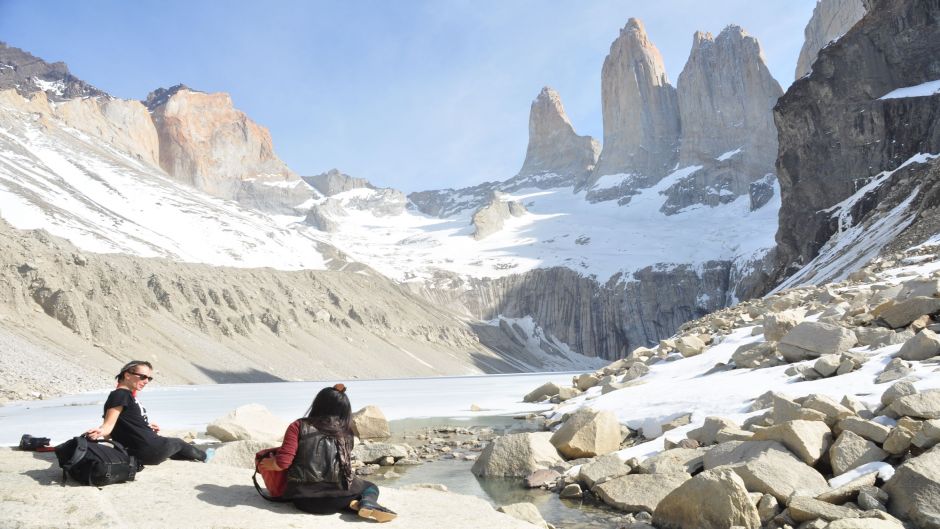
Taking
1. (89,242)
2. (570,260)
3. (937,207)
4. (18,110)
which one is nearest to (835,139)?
(937,207)

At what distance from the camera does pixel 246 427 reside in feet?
55.1

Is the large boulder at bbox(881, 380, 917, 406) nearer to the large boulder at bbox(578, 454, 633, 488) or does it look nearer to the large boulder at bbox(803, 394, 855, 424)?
the large boulder at bbox(803, 394, 855, 424)

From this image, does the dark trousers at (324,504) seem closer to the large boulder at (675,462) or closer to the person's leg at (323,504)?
the person's leg at (323,504)

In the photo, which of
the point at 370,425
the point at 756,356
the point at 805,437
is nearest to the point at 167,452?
the point at 805,437

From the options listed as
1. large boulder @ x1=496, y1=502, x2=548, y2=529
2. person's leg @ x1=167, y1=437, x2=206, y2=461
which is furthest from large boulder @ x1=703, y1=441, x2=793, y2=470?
person's leg @ x1=167, y1=437, x2=206, y2=461

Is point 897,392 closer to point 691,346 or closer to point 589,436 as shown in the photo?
point 589,436

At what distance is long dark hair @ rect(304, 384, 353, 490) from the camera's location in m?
7.16

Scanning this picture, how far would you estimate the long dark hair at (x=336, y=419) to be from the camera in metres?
7.16

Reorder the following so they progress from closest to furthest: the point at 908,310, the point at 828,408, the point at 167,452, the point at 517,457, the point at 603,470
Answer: the point at 167,452 → the point at 828,408 → the point at 603,470 → the point at 517,457 → the point at 908,310

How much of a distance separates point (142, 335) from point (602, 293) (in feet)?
435

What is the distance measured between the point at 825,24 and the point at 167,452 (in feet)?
705

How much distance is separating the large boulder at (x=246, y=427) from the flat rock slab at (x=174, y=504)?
879 cm

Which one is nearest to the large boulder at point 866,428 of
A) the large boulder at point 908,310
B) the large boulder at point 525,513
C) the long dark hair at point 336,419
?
the large boulder at point 525,513

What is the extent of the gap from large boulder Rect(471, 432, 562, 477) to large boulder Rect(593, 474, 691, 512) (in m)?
2.34
